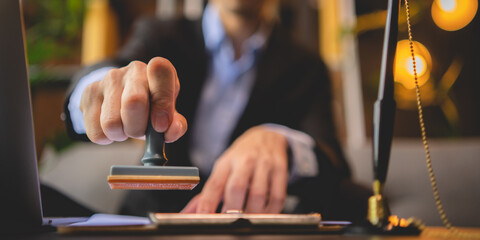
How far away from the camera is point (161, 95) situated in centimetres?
26

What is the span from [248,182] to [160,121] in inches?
6.7

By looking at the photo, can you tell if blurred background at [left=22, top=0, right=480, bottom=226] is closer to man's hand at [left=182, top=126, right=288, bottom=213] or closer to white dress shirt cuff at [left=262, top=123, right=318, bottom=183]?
white dress shirt cuff at [left=262, top=123, right=318, bottom=183]

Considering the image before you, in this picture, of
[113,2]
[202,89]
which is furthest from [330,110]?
[113,2]

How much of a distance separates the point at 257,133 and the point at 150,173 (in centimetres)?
28

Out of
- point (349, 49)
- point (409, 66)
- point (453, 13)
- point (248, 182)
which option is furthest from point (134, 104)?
point (453, 13)

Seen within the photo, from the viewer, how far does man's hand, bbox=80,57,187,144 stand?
251mm

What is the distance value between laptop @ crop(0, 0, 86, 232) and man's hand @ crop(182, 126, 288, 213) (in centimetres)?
14

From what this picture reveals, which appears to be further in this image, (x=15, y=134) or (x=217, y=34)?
(x=217, y=34)

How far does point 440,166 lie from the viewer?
0.96 m

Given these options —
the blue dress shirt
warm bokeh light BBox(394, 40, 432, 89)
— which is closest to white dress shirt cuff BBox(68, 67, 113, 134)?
the blue dress shirt

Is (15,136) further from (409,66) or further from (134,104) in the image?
(409,66)

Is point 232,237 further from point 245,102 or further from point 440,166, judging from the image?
point 440,166

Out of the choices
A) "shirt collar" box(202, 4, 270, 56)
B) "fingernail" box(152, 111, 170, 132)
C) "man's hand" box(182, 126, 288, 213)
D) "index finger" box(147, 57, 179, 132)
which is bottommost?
"man's hand" box(182, 126, 288, 213)

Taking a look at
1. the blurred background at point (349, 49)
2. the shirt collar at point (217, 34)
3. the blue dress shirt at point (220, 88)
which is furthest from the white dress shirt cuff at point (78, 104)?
the blurred background at point (349, 49)
